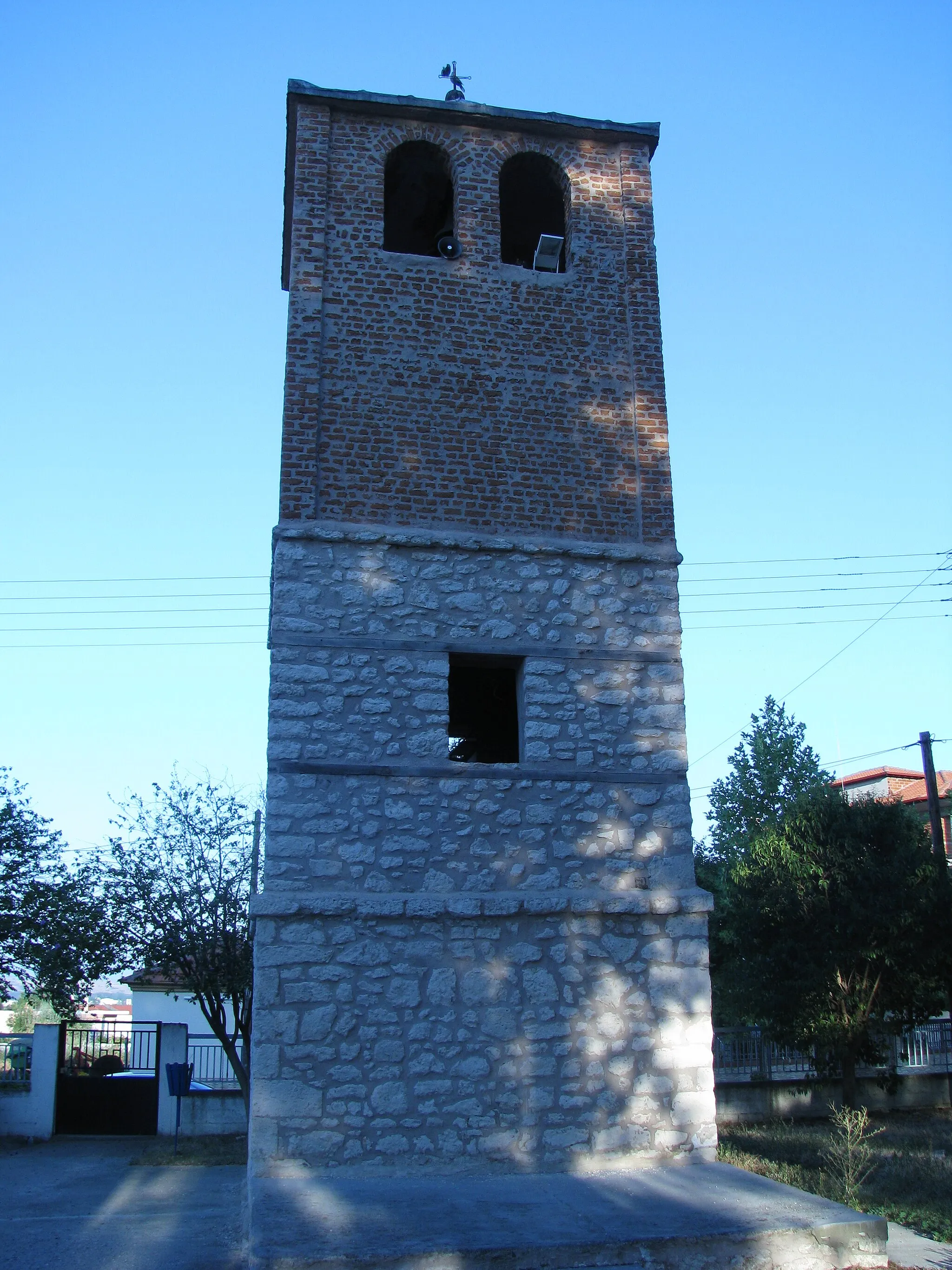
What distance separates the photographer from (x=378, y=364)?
342 inches

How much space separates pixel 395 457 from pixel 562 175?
3.48 metres

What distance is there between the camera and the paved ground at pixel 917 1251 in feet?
21.2

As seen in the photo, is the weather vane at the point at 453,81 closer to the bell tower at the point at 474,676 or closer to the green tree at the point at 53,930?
the bell tower at the point at 474,676

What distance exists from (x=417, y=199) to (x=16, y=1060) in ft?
47.2

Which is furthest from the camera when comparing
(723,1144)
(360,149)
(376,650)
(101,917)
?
(101,917)

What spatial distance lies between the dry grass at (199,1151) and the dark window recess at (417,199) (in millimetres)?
10477

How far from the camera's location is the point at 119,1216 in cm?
830

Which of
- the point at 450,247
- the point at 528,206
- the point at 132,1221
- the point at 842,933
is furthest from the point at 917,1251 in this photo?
the point at 528,206

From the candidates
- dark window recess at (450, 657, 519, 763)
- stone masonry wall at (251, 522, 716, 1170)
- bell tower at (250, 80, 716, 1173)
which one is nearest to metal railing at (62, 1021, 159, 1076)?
dark window recess at (450, 657, 519, 763)

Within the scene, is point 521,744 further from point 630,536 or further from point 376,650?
point 630,536

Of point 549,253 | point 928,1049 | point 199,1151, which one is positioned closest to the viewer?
point 549,253

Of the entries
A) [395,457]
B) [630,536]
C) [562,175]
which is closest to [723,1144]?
[630,536]

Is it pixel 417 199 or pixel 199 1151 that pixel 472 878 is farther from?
pixel 199 1151

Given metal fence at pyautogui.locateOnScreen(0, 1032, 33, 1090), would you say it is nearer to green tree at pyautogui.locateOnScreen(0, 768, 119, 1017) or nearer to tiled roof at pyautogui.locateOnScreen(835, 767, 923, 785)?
green tree at pyautogui.locateOnScreen(0, 768, 119, 1017)
